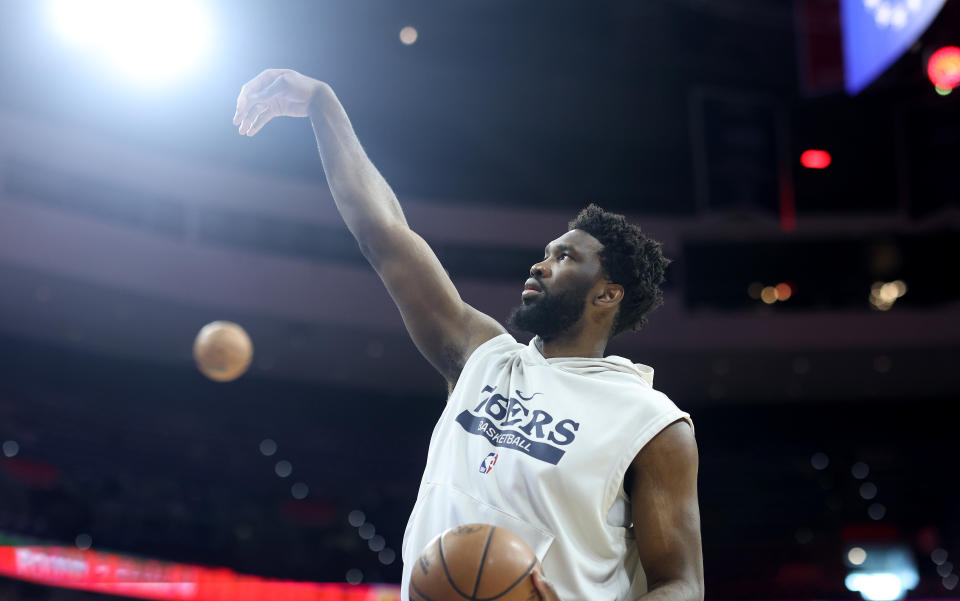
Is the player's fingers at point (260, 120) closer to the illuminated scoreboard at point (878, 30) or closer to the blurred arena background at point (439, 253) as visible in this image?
the illuminated scoreboard at point (878, 30)

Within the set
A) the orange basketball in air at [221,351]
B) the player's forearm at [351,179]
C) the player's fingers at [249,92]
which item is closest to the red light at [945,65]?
the orange basketball in air at [221,351]

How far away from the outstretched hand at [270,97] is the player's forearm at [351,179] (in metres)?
0.04

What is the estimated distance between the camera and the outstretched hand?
251cm

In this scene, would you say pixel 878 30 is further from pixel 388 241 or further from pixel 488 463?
pixel 488 463

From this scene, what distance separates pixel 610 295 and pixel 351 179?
2.35 feet

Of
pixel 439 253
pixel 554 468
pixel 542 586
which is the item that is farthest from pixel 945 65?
pixel 542 586

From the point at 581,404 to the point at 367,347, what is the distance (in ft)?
41.8

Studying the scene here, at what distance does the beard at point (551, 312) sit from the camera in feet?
7.89

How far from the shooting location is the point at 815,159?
1700cm

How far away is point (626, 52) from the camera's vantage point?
16125mm

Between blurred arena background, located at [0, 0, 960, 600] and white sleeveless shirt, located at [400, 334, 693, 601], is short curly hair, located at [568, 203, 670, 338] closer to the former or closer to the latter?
white sleeveless shirt, located at [400, 334, 693, 601]

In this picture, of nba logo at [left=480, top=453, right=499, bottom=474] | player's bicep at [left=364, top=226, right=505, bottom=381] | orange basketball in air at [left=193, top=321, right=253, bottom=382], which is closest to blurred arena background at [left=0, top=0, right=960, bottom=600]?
orange basketball in air at [left=193, top=321, right=253, bottom=382]

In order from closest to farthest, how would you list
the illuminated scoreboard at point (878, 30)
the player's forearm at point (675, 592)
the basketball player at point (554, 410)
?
the player's forearm at point (675, 592)
the basketball player at point (554, 410)
the illuminated scoreboard at point (878, 30)


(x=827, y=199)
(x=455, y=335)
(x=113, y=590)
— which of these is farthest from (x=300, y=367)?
(x=455, y=335)
